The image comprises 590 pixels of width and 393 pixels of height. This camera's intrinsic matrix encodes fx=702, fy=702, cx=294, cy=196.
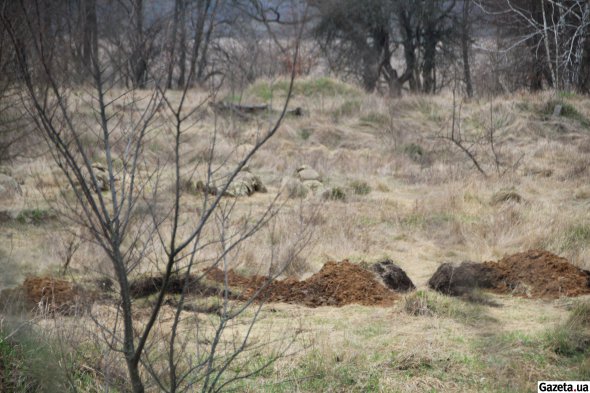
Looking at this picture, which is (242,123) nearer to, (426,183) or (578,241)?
(426,183)

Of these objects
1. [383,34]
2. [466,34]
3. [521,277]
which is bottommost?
[521,277]

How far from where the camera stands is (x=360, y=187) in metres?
10.3

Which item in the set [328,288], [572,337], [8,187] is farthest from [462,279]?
[8,187]

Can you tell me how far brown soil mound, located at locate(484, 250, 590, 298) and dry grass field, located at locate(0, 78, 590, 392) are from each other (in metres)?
0.15

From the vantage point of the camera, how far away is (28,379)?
3.60 metres

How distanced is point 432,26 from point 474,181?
53.9ft

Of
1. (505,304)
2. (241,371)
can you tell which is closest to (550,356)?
(505,304)

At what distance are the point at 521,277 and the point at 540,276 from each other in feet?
0.50

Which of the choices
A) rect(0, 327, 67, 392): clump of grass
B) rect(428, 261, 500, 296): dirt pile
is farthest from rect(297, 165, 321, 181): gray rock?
rect(0, 327, 67, 392): clump of grass

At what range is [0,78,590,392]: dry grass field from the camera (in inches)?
158

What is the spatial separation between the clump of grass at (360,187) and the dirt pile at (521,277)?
4.27 m

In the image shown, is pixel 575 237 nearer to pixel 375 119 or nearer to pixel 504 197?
pixel 504 197

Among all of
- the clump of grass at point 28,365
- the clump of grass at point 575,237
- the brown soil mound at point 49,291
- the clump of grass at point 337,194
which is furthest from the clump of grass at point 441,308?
the clump of grass at point 337,194

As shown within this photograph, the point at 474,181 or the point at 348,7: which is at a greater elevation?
the point at 348,7
